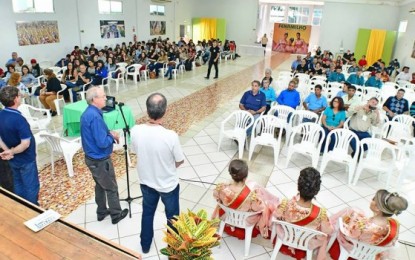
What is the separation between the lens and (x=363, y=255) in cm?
226

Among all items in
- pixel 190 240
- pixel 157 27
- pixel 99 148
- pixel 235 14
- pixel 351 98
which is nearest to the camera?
pixel 190 240

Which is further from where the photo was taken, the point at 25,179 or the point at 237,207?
the point at 25,179

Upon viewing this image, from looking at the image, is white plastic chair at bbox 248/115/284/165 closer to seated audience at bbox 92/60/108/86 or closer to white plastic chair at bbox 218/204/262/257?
white plastic chair at bbox 218/204/262/257

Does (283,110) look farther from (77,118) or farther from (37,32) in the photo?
(37,32)

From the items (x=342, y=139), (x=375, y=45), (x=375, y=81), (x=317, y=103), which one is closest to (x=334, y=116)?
(x=342, y=139)

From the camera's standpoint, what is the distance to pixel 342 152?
4.01m

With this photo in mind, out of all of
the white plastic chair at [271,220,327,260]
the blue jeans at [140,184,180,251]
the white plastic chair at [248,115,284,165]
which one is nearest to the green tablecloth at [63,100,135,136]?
the white plastic chair at [248,115,284,165]

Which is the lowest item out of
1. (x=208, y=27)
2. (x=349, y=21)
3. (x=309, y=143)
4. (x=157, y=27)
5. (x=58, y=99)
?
(x=309, y=143)

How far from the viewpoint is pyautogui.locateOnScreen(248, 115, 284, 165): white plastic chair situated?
429 cm

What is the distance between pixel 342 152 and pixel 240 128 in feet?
5.03

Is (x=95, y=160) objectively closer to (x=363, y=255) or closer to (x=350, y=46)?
(x=363, y=255)

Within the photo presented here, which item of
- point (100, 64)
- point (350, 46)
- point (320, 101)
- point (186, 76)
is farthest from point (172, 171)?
point (350, 46)

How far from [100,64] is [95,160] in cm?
535

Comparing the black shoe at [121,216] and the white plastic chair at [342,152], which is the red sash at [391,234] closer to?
the white plastic chair at [342,152]
